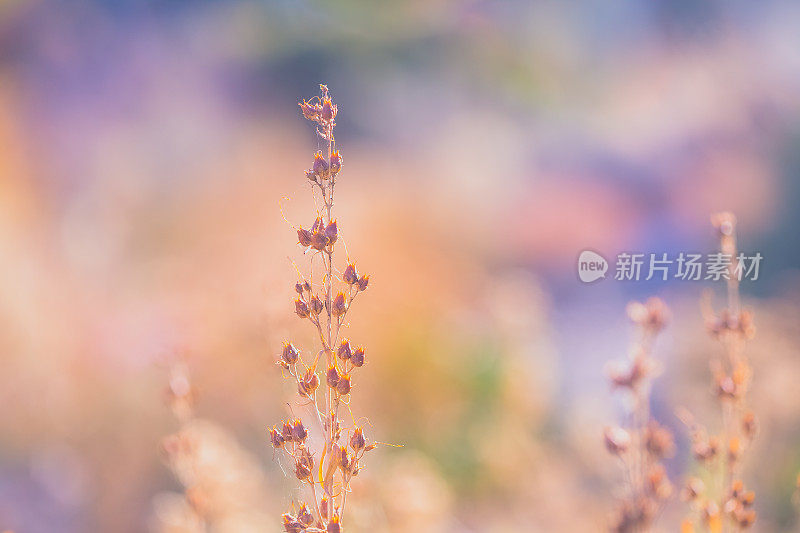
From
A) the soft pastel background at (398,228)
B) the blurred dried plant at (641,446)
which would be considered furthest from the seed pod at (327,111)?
the blurred dried plant at (641,446)

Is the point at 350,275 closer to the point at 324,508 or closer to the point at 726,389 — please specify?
the point at 324,508

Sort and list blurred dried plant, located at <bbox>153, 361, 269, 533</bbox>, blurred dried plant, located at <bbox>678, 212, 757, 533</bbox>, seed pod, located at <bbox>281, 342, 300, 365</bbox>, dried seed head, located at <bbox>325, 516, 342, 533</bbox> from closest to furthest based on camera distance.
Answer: dried seed head, located at <bbox>325, 516, 342, 533</bbox>, seed pod, located at <bbox>281, 342, 300, 365</bbox>, blurred dried plant, located at <bbox>678, 212, 757, 533</bbox>, blurred dried plant, located at <bbox>153, 361, 269, 533</bbox>

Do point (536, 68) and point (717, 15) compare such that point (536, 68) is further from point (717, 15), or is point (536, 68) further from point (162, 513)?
point (162, 513)

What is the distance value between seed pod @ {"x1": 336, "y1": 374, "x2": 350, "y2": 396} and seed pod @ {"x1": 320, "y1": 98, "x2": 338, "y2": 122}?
1.24ft

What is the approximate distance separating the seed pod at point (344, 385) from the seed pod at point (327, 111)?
38cm

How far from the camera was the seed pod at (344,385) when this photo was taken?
36.8 inches

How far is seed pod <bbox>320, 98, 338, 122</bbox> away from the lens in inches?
40.2

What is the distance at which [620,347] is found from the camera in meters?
5.73

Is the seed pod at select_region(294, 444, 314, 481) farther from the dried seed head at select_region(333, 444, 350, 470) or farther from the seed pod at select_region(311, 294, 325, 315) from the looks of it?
the seed pod at select_region(311, 294, 325, 315)

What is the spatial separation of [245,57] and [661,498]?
39.9 feet

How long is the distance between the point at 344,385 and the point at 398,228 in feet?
21.0

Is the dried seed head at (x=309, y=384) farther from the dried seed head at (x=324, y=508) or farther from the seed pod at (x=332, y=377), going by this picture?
the dried seed head at (x=324, y=508)

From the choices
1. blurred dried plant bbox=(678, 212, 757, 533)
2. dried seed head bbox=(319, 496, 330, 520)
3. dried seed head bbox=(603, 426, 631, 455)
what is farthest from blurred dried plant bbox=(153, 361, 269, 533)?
blurred dried plant bbox=(678, 212, 757, 533)

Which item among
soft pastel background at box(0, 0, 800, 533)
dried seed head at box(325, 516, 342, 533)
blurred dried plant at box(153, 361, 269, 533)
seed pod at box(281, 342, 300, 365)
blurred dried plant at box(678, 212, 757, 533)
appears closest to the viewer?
dried seed head at box(325, 516, 342, 533)
